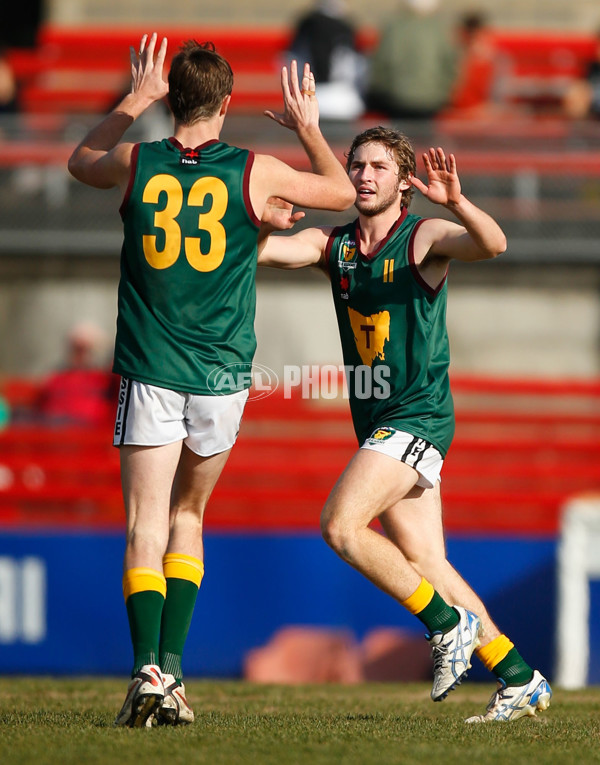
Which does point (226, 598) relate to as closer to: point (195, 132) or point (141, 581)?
point (141, 581)

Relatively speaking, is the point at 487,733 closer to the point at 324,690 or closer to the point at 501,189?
the point at 324,690

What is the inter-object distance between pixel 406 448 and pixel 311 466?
569 cm

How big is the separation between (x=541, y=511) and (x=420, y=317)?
5527 millimetres

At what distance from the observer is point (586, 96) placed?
41.9 feet

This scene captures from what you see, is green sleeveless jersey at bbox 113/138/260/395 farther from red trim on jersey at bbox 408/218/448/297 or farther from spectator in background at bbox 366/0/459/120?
spectator in background at bbox 366/0/459/120

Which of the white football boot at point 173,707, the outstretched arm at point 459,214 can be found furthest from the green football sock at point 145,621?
the outstretched arm at point 459,214

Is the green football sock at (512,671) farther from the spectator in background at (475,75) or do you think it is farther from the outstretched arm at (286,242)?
the spectator in background at (475,75)

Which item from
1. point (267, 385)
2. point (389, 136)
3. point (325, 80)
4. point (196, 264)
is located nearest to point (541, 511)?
point (267, 385)

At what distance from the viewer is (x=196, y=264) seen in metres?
4.56

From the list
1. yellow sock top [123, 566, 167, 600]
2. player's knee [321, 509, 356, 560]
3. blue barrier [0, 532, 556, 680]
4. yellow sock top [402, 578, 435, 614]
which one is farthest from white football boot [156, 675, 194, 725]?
blue barrier [0, 532, 556, 680]

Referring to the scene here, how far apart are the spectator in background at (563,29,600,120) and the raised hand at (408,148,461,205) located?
309 inches

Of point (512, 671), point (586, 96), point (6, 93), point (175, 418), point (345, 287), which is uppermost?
point (586, 96)

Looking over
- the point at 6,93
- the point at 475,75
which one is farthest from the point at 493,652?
the point at 6,93

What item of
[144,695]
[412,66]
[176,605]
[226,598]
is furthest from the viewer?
[412,66]
